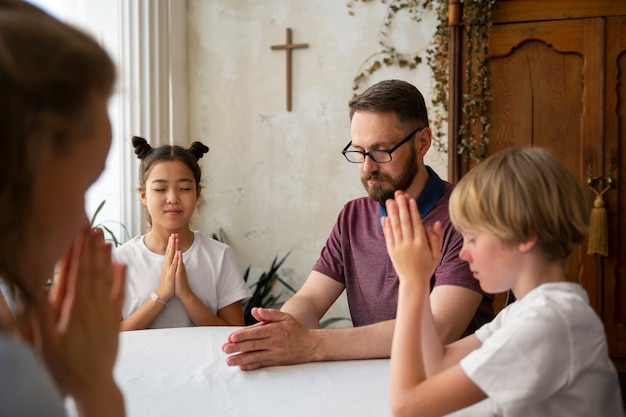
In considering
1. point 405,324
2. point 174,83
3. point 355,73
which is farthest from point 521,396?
point 174,83

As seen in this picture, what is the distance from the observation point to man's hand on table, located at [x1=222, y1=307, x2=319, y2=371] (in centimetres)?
172

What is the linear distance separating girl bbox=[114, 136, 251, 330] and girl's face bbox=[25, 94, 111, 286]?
1.84 m

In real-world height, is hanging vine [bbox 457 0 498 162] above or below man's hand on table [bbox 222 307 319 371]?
above

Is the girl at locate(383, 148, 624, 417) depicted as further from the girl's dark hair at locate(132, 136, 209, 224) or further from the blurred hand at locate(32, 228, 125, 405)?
the girl's dark hair at locate(132, 136, 209, 224)

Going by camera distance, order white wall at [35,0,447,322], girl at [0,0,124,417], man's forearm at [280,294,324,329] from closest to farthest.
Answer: girl at [0,0,124,417] → man's forearm at [280,294,324,329] → white wall at [35,0,447,322]

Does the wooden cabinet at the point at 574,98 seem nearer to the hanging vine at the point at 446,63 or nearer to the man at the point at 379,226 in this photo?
the hanging vine at the point at 446,63

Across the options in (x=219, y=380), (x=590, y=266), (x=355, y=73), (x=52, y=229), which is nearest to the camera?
(x=52, y=229)

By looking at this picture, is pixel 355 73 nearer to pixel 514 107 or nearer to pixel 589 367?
pixel 514 107

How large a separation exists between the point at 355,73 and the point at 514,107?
1211 millimetres

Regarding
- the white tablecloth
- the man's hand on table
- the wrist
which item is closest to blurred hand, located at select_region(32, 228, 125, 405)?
the white tablecloth

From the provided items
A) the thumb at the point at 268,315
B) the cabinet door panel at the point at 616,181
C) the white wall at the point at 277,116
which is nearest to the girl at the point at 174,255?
the thumb at the point at 268,315

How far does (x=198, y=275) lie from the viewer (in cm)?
277

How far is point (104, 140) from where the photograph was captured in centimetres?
79

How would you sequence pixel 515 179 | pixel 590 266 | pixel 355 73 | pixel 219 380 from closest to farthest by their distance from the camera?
pixel 515 179 → pixel 219 380 → pixel 590 266 → pixel 355 73
